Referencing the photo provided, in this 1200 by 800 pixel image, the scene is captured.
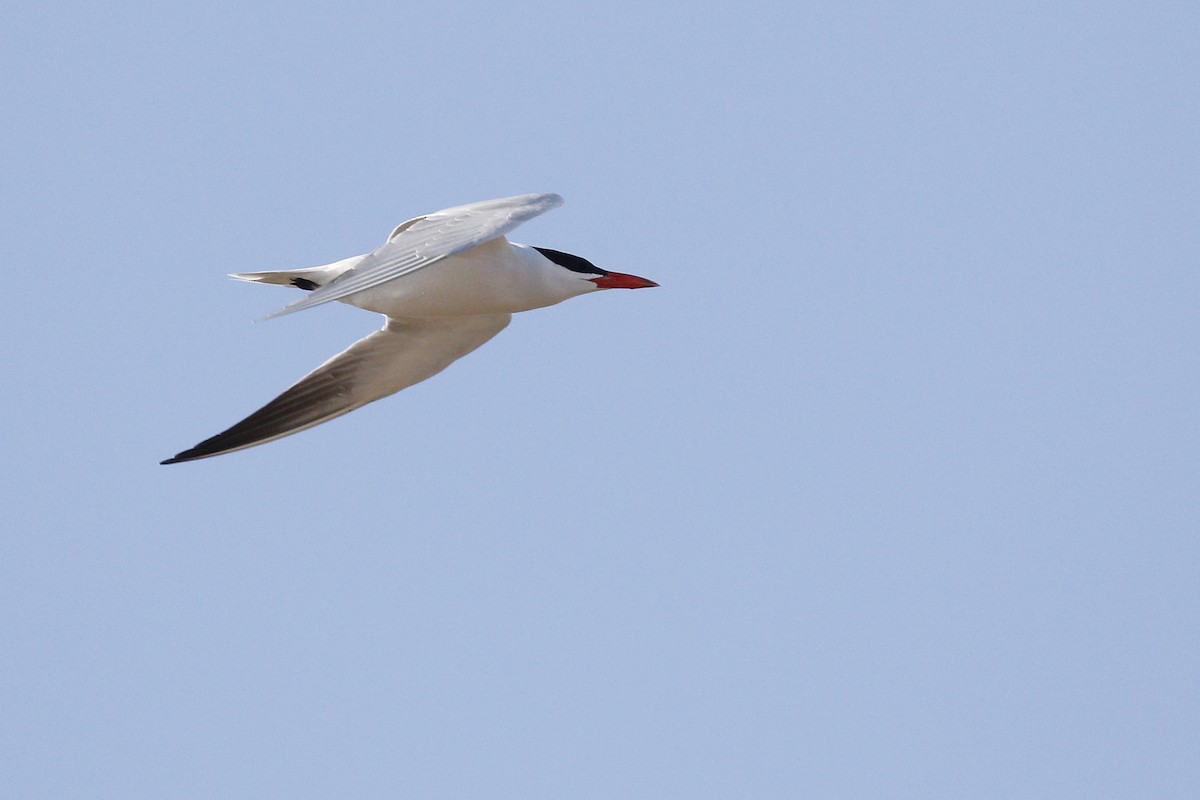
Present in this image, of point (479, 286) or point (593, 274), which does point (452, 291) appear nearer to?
point (479, 286)

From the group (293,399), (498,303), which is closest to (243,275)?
(293,399)

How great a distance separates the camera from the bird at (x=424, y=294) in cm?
886

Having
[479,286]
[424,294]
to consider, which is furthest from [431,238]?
[479,286]

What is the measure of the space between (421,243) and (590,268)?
2062 millimetres

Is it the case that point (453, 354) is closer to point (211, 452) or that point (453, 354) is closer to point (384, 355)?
point (384, 355)

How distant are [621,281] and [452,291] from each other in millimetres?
1286

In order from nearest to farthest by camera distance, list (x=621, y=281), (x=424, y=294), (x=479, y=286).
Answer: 1. (x=424, y=294)
2. (x=479, y=286)
3. (x=621, y=281)

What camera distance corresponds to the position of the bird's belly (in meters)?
9.89

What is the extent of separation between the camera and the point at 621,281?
10.6 m

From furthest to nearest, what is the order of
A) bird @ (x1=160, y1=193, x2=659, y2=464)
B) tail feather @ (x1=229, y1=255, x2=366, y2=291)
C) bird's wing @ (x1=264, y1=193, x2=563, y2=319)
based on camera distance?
1. tail feather @ (x1=229, y1=255, x2=366, y2=291)
2. bird @ (x1=160, y1=193, x2=659, y2=464)
3. bird's wing @ (x1=264, y1=193, x2=563, y2=319)

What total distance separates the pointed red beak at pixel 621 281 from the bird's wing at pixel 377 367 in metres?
0.72

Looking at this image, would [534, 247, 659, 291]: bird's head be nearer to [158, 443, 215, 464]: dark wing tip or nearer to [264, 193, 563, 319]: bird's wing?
[264, 193, 563, 319]: bird's wing

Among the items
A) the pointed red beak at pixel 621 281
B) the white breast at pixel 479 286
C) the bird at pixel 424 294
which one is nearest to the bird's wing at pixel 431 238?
the bird at pixel 424 294

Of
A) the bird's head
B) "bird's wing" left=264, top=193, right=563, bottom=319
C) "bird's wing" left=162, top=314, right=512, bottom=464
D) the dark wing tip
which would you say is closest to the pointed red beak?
the bird's head
